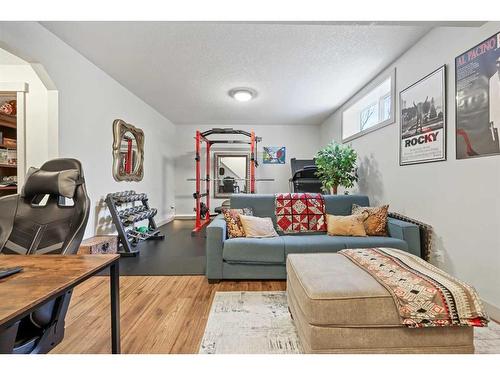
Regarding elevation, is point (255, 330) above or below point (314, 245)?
below

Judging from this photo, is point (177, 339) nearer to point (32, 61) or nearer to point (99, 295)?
point (99, 295)

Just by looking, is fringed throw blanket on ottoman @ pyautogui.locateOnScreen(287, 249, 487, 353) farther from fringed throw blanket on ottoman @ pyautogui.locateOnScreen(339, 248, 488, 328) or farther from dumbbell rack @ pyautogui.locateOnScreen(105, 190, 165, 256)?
dumbbell rack @ pyautogui.locateOnScreen(105, 190, 165, 256)

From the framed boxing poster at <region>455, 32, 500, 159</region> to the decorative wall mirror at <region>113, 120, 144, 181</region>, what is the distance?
4.25m

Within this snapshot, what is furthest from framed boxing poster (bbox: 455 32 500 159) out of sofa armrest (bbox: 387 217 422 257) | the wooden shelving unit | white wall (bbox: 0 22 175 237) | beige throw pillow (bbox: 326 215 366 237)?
the wooden shelving unit

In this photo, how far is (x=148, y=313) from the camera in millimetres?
1885

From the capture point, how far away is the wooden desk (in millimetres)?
684

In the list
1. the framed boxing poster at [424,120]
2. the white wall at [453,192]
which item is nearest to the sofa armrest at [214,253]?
the white wall at [453,192]

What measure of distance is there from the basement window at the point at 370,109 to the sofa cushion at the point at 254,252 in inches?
88.8

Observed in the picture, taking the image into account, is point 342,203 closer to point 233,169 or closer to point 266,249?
point 266,249

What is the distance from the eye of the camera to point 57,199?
133cm

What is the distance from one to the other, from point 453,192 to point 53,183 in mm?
2984

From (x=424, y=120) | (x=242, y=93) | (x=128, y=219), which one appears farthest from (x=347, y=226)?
(x=128, y=219)

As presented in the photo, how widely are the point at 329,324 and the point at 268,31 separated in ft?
8.56

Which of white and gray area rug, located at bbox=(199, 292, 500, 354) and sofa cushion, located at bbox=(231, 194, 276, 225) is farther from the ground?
sofa cushion, located at bbox=(231, 194, 276, 225)
